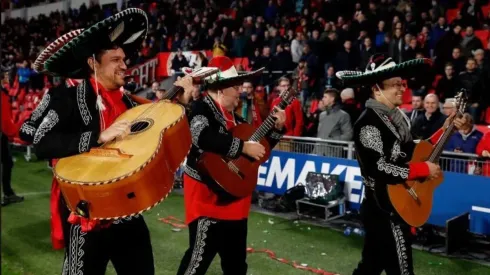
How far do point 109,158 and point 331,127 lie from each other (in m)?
6.28

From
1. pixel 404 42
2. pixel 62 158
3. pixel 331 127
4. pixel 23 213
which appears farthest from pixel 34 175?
pixel 62 158

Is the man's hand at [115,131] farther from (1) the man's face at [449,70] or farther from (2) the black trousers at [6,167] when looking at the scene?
(1) the man's face at [449,70]

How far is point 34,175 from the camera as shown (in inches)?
460

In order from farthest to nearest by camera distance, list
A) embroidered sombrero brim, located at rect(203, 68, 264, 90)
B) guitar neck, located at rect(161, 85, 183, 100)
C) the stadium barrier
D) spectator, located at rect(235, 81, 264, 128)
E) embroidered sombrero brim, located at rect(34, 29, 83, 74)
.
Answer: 1. spectator, located at rect(235, 81, 264, 128)
2. the stadium barrier
3. embroidered sombrero brim, located at rect(203, 68, 264, 90)
4. guitar neck, located at rect(161, 85, 183, 100)
5. embroidered sombrero brim, located at rect(34, 29, 83, 74)

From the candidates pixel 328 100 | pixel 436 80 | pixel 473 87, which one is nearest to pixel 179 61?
pixel 436 80

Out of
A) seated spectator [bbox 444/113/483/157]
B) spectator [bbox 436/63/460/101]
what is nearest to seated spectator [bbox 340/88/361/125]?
spectator [bbox 436/63/460/101]

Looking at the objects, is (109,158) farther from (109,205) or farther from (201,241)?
(201,241)

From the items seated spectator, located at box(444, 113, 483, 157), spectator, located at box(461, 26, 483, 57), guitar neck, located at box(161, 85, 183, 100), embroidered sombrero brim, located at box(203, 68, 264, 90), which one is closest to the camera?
guitar neck, located at box(161, 85, 183, 100)

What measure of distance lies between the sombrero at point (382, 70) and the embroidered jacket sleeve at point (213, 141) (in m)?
0.93

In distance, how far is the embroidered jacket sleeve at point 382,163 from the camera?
3592 millimetres

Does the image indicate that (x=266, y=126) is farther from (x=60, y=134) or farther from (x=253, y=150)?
(x=60, y=134)

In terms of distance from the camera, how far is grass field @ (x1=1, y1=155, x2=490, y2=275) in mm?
5703

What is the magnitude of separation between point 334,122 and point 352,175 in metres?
1.21

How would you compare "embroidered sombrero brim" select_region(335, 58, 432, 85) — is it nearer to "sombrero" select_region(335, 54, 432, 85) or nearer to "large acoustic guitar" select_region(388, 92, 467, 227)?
"sombrero" select_region(335, 54, 432, 85)
